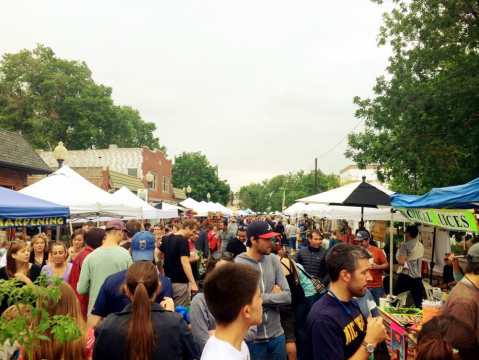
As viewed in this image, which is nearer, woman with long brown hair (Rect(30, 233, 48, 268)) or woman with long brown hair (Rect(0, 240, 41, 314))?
woman with long brown hair (Rect(0, 240, 41, 314))

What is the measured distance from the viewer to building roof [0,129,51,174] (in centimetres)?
2227

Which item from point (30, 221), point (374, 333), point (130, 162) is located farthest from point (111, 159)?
point (374, 333)

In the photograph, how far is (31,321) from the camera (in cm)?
248

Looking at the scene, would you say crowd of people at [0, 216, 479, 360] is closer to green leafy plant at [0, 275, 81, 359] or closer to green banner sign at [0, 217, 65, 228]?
green leafy plant at [0, 275, 81, 359]

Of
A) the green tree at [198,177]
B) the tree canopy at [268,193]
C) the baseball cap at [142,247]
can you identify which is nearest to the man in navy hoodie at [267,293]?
the baseball cap at [142,247]

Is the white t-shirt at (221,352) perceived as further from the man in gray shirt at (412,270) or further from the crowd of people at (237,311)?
the man in gray shirt at (412,270)

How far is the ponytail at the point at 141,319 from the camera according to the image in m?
2.83

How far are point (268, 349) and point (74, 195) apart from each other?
727 centimetres

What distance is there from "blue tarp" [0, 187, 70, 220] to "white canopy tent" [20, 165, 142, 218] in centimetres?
225

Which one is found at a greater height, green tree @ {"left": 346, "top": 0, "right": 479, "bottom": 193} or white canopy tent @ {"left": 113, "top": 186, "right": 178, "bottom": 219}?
green tree @ {"left": 346, "top": 0, "right": 479, "bottom": 193}

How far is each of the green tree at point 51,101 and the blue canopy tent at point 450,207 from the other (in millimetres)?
51747

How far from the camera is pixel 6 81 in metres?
52.1

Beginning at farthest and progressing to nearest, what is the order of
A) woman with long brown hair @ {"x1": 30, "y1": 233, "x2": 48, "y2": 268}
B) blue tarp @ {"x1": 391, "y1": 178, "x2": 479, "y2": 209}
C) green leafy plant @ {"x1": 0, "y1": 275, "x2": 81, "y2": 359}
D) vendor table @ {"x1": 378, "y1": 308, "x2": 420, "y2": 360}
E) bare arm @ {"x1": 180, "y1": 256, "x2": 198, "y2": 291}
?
woman with long brown hair @ {"x1": 30, "y1": 233, "x2": 48, "y2": 268} → bare arm @ {"x1": 180, "y1": 256, "x2": 198, "y2": 291} → blue tarp @ {"x1": 391, "y1": 178, "x2": 479, "y2": 209} → vendor table @ {"x1": 378, "y1": 308, "x2": 420, "y2": 360} → green leafy plant @ {"x1": 0, "y1": 275, "x2": 81, "y2": 359}

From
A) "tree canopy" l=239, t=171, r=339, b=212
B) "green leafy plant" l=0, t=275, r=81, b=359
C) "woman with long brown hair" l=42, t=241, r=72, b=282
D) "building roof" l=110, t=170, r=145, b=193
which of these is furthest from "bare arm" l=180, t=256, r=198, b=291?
"tree canopy" l=239, t=171, r=339, b=212
